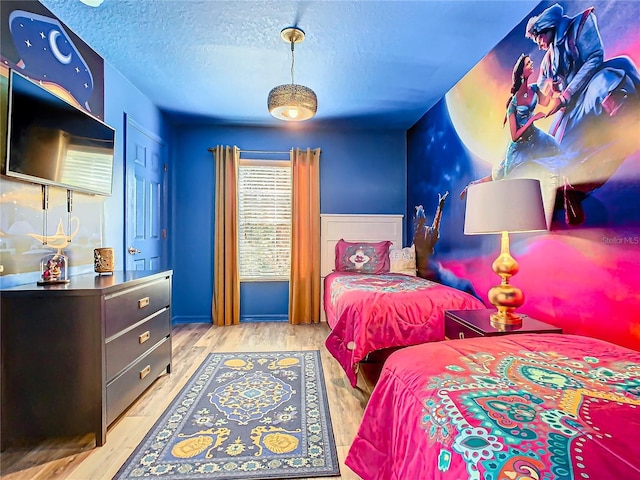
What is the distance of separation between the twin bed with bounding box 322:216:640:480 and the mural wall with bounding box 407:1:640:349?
455mm

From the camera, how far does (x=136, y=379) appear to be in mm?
2127

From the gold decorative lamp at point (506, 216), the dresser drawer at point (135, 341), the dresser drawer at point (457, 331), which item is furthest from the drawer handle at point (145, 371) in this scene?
the gold decorative lamp at point (506, 216)

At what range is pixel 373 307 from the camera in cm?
230

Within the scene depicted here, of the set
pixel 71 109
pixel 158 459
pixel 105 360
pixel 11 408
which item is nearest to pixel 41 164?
pixel 71 109

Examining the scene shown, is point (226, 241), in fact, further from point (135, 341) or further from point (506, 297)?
point (506, 297)

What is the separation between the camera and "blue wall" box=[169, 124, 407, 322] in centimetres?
431

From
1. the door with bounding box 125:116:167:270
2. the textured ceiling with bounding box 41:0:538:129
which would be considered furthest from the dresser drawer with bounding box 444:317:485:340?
the door with bounding box 125:116:167:270

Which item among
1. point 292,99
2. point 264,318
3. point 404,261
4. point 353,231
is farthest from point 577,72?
point 264,318

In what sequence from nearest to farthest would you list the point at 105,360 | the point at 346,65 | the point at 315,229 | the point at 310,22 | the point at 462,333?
the point at 105,360 < the point at 462,333 < the point at 310,22 < the point at 346,65 < the point at 315,229

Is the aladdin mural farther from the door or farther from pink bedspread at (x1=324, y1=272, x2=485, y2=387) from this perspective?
pink bedspread at (x1=324, y1=272, x2=485, y2=387)

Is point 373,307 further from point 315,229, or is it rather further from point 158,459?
point 315,229

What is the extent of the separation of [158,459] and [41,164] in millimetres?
1792

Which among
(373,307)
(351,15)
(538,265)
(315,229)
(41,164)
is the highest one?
(351,15)

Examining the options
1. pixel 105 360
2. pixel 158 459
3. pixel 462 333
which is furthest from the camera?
pixel 462 333
